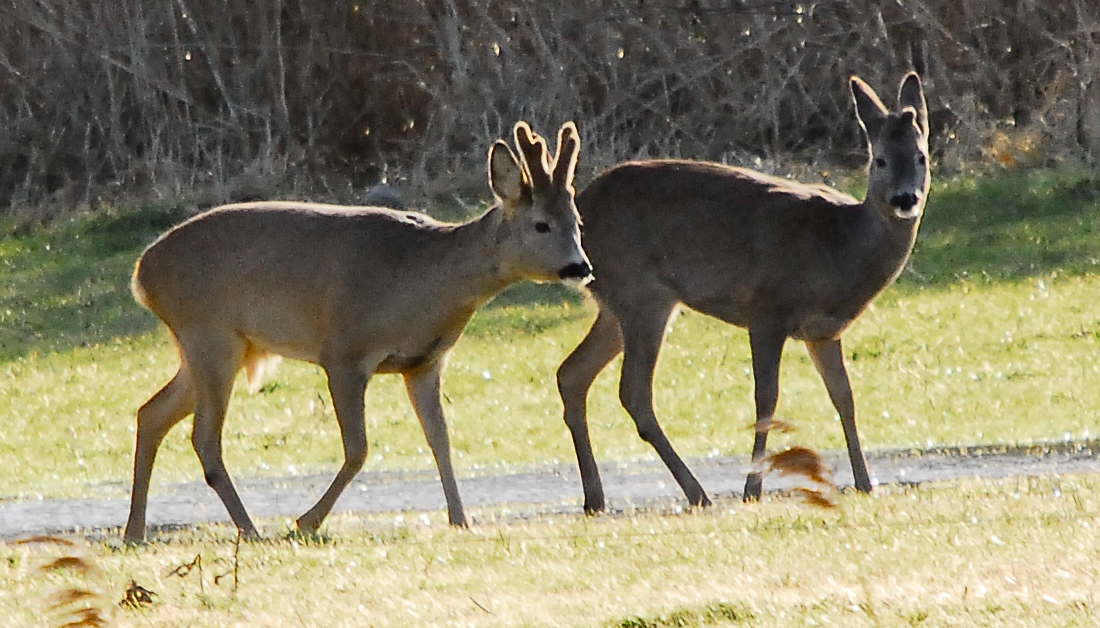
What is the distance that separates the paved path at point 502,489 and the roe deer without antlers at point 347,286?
2.93 ft

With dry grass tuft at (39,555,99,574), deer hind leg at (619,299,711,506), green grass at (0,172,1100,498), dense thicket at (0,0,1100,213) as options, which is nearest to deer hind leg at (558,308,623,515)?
deer hind leg at (619,299,711,506)

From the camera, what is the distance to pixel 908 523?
339 inches

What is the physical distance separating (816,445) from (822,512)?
15.5 ft

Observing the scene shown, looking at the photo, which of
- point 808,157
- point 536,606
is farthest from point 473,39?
point 536,606

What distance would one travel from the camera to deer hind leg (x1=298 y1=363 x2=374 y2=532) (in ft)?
33.3

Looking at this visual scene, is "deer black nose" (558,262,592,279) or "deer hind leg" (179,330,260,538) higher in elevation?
"deer black nose" (558,262,592,279)

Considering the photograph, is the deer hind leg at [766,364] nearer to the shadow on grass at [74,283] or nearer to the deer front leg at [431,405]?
the deer front leg at [431,405]

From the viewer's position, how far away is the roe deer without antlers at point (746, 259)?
11.1 metres

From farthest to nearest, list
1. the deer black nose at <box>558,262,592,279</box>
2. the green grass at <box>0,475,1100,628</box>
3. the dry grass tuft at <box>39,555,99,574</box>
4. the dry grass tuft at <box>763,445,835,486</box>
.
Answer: the deer black nose at <box>558,262,592,279</box>, the green grass at <box>0,475,1100,628</box>, the dry grass tuft at <box>39,555,99,574</box>, the dry grass tuft at <box>763,445,835,486</box>

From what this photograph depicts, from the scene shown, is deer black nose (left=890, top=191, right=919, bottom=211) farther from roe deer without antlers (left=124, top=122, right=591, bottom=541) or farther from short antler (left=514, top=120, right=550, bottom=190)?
short antler (left=514, top=120, right=550, bottom=190)

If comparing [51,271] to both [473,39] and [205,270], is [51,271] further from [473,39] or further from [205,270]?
[205,270]

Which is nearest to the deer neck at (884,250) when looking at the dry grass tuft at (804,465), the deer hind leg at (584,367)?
the deer hind leg at (584,367)

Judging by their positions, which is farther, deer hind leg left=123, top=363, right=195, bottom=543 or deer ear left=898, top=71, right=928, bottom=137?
deer ear left=898, top=71, right=928, bottom=137

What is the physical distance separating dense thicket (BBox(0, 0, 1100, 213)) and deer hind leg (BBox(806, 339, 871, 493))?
11.2 meters
